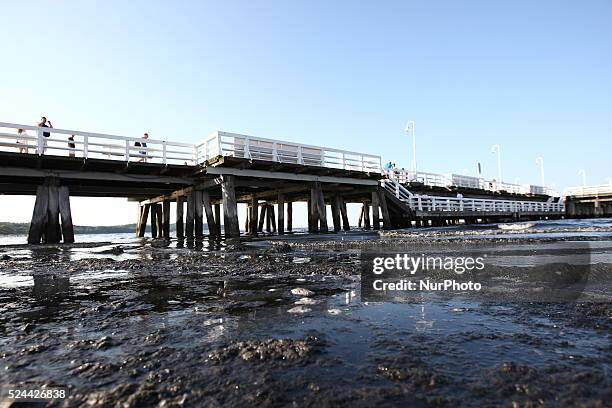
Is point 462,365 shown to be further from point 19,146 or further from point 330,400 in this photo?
point 19,146

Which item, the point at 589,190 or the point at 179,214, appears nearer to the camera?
the point at 179,214

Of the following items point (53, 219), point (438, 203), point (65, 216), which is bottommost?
point (53, 219)

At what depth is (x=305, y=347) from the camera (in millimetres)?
1963

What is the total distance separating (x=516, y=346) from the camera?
189 cm

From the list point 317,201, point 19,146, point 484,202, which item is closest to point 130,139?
point 19,146

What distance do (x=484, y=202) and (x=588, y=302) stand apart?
2948 centimetres

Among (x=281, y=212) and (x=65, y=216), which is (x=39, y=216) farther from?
(x=281, y=212)

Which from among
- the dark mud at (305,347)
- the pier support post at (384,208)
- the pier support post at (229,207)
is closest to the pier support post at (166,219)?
the pier support post at (229,207)

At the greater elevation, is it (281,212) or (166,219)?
(281,212)

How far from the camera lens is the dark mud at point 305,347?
4.69ft

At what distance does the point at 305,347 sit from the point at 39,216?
15.9 meters

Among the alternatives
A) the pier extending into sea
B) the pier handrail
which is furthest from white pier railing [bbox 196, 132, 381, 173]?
the pier handrail

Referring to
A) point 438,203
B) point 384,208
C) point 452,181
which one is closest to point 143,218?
point 384,208

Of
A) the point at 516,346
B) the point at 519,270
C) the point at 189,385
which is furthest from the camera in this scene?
the point at 519,270
